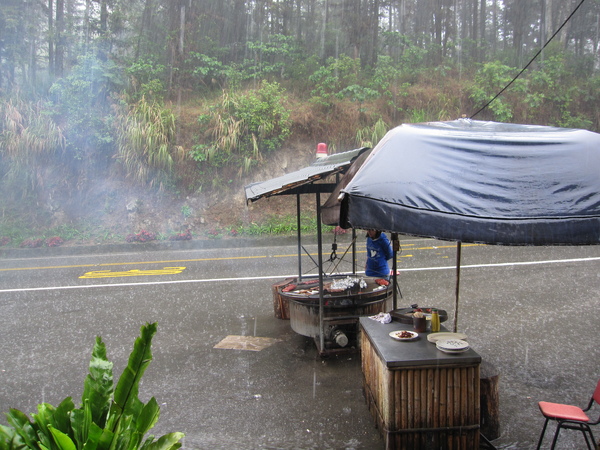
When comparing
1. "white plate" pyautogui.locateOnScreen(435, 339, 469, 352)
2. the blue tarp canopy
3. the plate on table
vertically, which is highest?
the blue tarp canopy

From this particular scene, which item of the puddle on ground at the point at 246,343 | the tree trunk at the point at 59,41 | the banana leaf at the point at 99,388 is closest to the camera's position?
the banana leaf at the point at 99,388

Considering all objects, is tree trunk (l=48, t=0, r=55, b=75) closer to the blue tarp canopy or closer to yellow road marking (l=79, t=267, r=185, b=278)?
yellow road marking (l=79, t=267, r=185, b=278)

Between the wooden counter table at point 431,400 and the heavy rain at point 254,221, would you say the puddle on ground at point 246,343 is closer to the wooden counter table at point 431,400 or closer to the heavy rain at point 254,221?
the heavy rain at point 254,221

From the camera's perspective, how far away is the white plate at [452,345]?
3852 mm

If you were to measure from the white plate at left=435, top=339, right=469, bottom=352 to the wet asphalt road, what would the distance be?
111 cm

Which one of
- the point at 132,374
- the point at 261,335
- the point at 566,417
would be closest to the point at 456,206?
the point at 566,417

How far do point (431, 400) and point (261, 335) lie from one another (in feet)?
12.3

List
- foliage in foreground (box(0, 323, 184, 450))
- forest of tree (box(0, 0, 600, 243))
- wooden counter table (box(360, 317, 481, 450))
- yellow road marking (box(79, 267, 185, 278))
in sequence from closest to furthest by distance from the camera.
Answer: foliage in foreground (box(0, 323, 184, 450)) < wooden counter table (box(360, 317, 481, 450)) < yellow road marking (box(79, 267, 185, 278)) < forest of tree (box(0, 0, 600, 243))

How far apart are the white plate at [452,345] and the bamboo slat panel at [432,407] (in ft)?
0.48

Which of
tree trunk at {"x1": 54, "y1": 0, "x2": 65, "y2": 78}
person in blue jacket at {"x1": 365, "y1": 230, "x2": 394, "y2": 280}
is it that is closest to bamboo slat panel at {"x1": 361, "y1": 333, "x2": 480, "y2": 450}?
person in blue jacket at {"x1": 365, "y1": 230, "x2": 394, "y2": 280}

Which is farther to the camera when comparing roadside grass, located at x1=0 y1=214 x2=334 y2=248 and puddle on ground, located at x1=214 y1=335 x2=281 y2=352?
roadside grass, located at x1=0 y1=214 x2=334 y2=248

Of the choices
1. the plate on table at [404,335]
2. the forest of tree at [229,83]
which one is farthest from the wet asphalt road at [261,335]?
the forest of tree at [229,83]

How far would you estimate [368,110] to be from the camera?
67.9 ft

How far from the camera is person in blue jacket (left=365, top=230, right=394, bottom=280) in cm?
737
